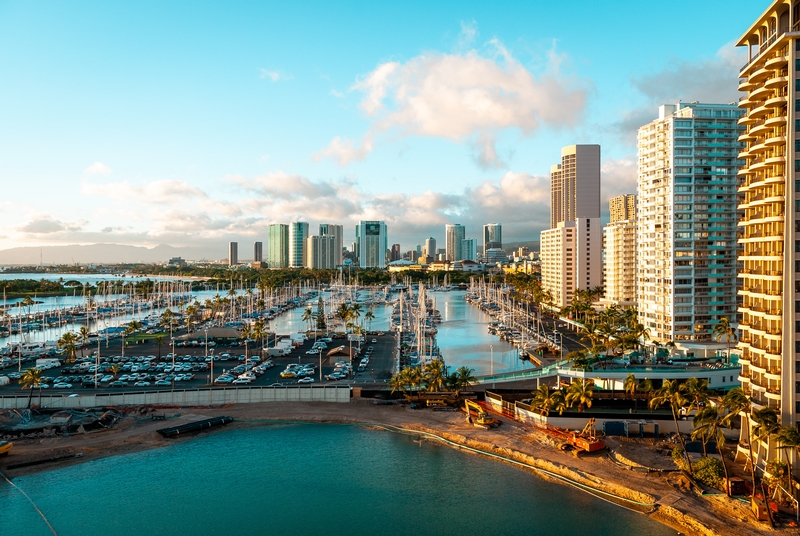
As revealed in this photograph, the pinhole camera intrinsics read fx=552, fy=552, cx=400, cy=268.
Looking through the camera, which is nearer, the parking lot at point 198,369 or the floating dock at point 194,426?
the floating dock at point 194,426

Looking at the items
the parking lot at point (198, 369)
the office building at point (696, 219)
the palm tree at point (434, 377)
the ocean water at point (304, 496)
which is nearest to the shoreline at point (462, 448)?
the ocean water at point (304, 496)

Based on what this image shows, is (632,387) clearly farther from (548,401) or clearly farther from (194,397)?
(194,397)

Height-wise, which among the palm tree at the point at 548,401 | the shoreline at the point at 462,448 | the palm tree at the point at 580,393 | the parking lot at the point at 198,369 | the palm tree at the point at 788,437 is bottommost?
the shoreline at the point at 462,448

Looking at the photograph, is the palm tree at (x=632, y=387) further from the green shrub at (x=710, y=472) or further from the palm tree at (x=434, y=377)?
the palm tree at (x=434, y=377)

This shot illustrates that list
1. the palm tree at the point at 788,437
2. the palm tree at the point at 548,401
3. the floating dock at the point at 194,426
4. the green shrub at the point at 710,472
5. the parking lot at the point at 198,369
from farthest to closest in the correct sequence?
the parking lot at the point at 198,369, the floating dock at the point at 194,426, the palm tree at the point at 548,401, the green shrub at the point at 710,472, the palm tree at the point at 788,437

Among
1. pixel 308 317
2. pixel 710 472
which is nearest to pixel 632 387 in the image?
pixel 710 472
